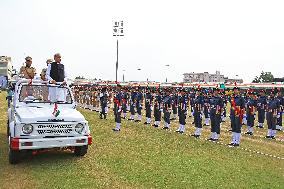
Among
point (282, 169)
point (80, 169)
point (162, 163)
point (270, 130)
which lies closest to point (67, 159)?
point (80, 169)

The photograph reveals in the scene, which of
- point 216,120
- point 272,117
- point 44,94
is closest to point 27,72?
point 44,94

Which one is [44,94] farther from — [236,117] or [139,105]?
[139,105]

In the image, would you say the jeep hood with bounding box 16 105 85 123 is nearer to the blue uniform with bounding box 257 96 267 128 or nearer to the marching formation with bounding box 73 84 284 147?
the marching formation with bounding box 73 84 284 147

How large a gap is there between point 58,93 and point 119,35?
122 ft

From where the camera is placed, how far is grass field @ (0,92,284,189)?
7076 mm

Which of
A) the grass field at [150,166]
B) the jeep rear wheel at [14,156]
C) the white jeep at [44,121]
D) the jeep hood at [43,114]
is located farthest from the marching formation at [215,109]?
the jeep rear wheel at [14,156]

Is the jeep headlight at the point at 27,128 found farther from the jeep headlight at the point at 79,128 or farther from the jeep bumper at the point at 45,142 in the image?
the jeep headlight at the point at 79,128

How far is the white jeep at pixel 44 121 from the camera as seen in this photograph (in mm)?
7551

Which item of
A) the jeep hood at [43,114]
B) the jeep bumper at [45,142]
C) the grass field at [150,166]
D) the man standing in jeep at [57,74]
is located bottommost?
the grass field at [150,166]

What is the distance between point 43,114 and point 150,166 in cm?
307

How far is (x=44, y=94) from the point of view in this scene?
902 centimetres

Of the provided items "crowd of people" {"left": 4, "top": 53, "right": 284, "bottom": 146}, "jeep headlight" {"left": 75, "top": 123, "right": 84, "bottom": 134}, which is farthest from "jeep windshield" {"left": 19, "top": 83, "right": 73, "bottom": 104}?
"jeep headlight" {"left": 75, "top": 123, "right": 84, "bottom": 134}

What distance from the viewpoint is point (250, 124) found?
50.9 feet

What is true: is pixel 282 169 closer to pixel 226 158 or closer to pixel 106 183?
pixel 226 158
